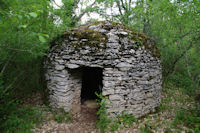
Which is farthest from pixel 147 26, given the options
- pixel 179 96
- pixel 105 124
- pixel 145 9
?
pixel 105 124

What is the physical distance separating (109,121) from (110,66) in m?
1.54

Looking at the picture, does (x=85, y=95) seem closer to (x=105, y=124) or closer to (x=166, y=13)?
(x=105, y=124)

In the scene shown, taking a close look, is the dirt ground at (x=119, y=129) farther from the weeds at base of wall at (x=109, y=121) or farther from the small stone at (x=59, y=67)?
the small stone at (x=59, y=67)

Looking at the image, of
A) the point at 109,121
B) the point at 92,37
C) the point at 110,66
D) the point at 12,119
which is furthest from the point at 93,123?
the point at 92,37

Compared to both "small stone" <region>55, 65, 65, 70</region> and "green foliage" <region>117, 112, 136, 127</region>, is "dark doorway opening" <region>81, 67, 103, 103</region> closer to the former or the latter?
"small stone" <region>55, 65, 65, 70</region>

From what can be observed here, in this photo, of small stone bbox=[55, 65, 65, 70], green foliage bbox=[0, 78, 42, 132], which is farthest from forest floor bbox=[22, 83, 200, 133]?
small stone bbox=[55, 65, 65, 70]

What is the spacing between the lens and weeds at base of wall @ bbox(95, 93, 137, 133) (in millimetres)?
2898

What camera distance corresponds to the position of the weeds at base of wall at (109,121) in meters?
2.90

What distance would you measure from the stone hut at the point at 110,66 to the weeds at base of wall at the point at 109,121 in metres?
0.16

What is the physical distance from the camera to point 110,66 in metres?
3.02

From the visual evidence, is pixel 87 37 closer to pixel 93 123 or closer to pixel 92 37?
pixel 92 37

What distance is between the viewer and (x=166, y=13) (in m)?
4.01

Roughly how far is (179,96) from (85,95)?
4.60 meters

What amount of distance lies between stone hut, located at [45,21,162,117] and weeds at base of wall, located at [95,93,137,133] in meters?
0.16
